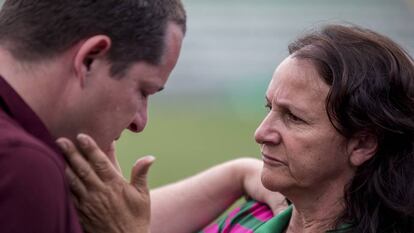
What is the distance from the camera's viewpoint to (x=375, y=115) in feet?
9.61

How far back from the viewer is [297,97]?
296cm

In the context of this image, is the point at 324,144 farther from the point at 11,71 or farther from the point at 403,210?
the point at 11,71

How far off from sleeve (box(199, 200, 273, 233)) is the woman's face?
326 millimetres

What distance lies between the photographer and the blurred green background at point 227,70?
11742 millimetres

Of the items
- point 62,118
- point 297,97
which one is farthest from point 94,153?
point 297,97

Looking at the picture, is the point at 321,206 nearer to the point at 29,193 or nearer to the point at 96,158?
the point at 96,158

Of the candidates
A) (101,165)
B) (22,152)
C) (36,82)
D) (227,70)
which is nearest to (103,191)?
(101,165)

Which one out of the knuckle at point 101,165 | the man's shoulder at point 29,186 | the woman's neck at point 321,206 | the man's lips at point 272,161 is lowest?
the woman's neck at point 321,206

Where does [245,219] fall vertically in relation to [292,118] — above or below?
below

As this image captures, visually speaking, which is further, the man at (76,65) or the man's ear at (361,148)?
the man's ear at (361,148)

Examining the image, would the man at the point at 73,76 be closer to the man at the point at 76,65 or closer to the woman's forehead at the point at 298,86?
the man at the point at 76,65

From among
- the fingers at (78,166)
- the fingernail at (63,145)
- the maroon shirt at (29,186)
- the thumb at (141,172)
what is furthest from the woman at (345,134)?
the maroon shirt at (29,186)

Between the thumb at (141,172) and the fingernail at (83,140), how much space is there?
0.71 ft

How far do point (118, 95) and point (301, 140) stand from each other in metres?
0.87
